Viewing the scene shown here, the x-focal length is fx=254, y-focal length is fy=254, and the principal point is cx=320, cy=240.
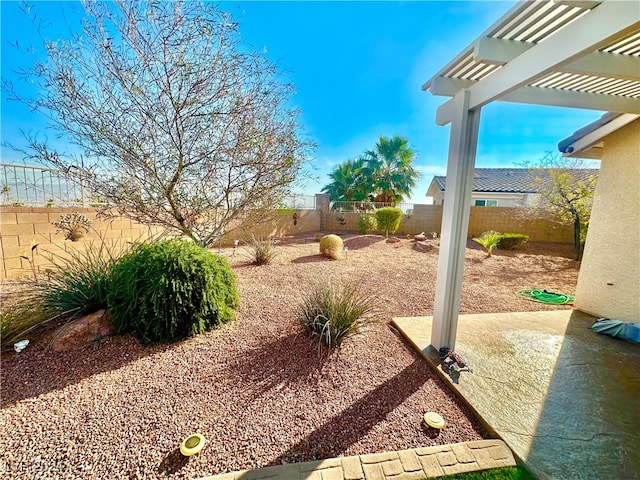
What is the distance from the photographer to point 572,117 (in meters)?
5.41

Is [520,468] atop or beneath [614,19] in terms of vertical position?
beneath

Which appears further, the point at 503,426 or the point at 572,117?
the point at 572,117

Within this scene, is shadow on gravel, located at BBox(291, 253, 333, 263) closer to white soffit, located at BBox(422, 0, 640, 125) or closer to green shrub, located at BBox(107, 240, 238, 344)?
green shrub, located at BBox(107, 240, 238, 344)

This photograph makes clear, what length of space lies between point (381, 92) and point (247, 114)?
5.87 m

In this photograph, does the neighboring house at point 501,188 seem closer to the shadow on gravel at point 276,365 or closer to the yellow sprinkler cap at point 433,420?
the shadow on gravel at point 276,365

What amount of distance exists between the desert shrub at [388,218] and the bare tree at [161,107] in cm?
848

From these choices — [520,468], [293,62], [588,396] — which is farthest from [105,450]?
[293,62]

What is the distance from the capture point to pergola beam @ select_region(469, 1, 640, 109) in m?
1.44

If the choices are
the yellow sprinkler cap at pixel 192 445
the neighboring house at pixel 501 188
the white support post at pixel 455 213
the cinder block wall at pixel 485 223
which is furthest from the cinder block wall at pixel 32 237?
the neighboring house at pixel 501 188

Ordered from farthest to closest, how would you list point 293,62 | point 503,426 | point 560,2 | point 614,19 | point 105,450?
point 293,62 → point 503,426 → point 105,450 → point 560,2 → point 614,19

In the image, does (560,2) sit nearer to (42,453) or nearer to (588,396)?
(588,396)

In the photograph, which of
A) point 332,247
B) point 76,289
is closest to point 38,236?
point 76,289

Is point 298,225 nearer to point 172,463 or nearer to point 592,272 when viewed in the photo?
point 592,272

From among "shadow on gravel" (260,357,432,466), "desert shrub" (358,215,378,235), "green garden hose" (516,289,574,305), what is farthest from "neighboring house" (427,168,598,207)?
"shadow on gravel" (260,357,432,466)
